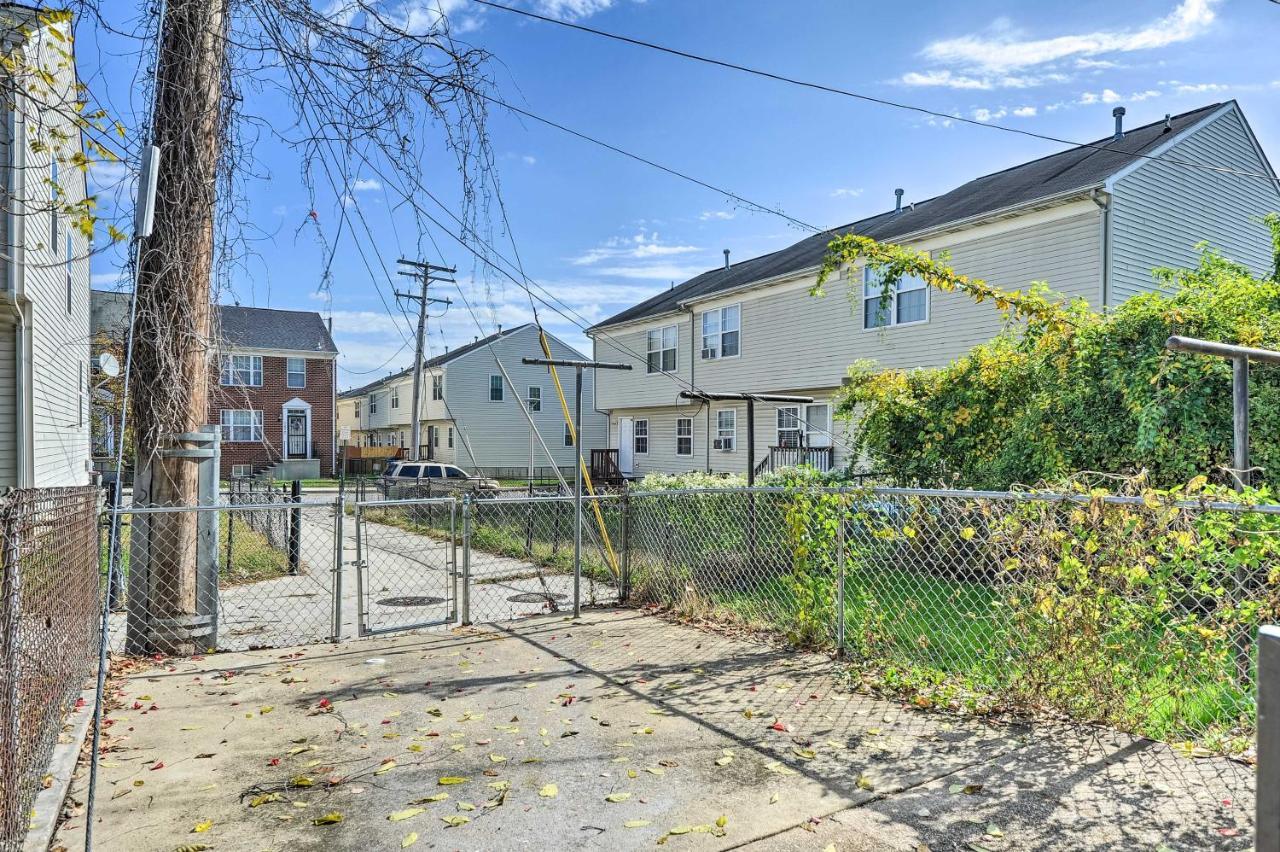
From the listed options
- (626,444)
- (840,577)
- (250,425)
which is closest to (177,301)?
(840,577)

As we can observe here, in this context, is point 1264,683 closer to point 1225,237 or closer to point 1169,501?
point 1169,501

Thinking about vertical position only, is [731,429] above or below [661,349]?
A: below

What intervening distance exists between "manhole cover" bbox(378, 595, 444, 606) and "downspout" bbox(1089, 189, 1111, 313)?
1122 centimetres

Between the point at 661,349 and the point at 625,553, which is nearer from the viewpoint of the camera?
the point at 625,553

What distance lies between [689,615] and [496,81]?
15.2 ft

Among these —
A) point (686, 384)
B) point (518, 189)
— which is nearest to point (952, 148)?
point (518, 189)

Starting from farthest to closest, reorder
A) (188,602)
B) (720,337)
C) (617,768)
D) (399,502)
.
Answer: (720,337) < (399,502) < (188,602) < (617,768)

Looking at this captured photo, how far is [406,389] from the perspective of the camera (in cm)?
4128

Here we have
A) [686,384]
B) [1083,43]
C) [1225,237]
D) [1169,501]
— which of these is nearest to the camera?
[1169,501]

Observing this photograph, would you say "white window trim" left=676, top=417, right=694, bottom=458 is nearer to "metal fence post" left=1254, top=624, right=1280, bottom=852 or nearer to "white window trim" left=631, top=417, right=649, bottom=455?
"white window trim" left=631, top=417, right=649, bottom=455

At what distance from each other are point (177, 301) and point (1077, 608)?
6.01 metres

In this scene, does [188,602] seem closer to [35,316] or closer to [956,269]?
[35,316]

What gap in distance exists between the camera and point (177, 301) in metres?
5.48

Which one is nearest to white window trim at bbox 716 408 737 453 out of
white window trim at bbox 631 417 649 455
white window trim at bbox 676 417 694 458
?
white window trim at bbox 676 417 694 458
